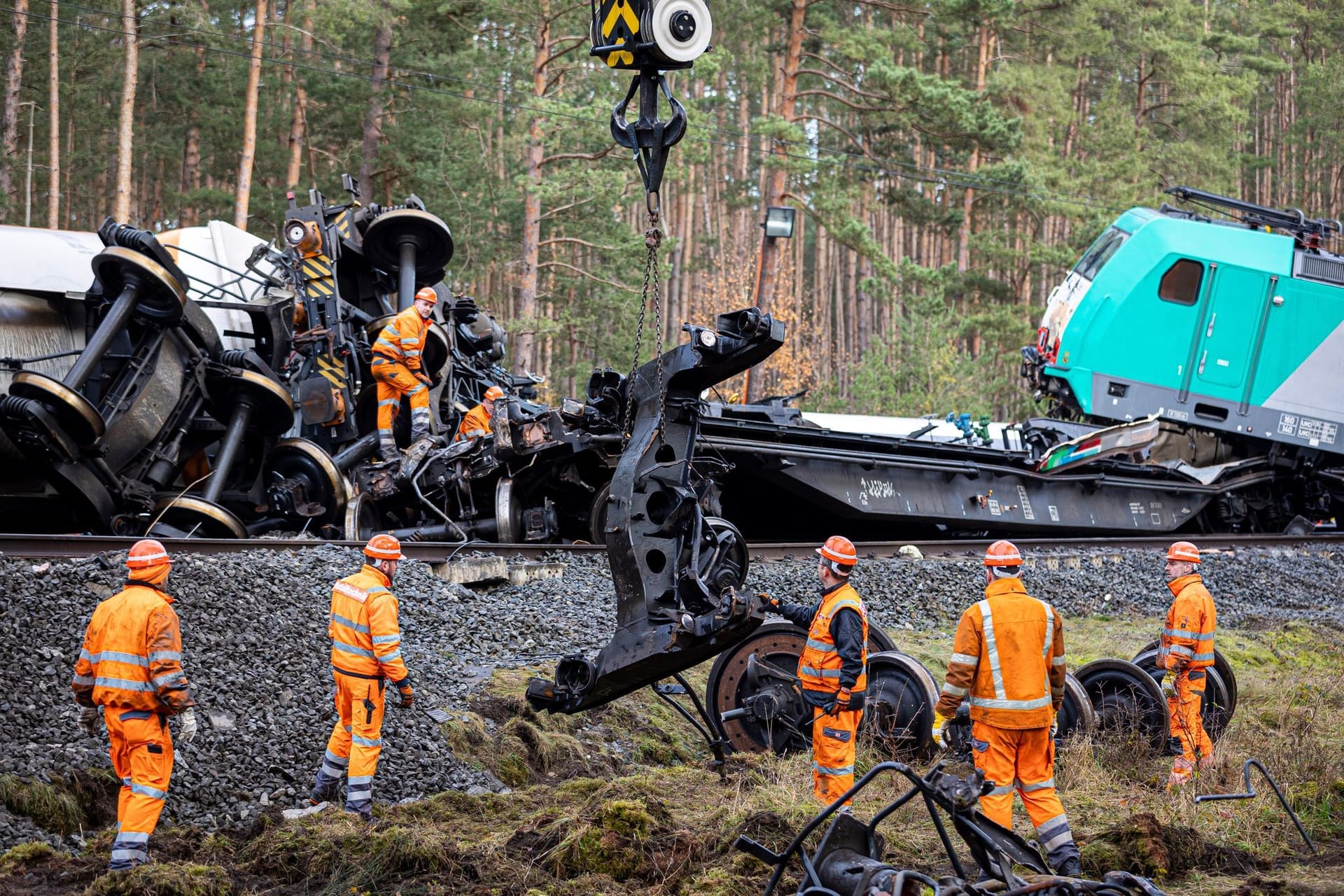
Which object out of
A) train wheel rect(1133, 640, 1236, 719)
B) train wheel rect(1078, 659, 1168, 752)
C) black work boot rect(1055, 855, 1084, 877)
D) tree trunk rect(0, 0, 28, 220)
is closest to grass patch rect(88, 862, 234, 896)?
black work boot rect(1055, 855, 1084, 877)

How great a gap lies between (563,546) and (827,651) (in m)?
4.80

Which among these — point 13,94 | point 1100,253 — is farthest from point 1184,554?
point 13,94

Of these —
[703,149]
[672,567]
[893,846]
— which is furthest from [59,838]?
[703,149]

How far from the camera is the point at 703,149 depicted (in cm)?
2541

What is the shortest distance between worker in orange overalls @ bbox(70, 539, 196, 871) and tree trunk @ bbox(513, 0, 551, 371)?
60.5 ft

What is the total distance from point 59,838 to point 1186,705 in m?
5.83

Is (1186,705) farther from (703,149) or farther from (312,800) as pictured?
(703,149)

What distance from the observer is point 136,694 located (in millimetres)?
5449

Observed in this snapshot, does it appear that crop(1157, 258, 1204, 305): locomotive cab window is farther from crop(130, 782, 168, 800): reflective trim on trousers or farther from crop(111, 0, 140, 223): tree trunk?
crop(111, 0, 140, 223): tree trunk

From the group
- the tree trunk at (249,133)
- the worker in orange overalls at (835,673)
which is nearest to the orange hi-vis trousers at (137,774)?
the worker in orange overalls at (835,673)

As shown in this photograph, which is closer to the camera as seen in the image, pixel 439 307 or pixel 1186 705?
pixel 1186 705

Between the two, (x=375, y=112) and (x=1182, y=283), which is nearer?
(x=1182, y=283)

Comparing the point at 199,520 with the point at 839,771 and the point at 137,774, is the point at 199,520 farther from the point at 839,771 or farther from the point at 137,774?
the point at 839,771

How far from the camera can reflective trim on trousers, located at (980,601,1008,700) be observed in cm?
558
